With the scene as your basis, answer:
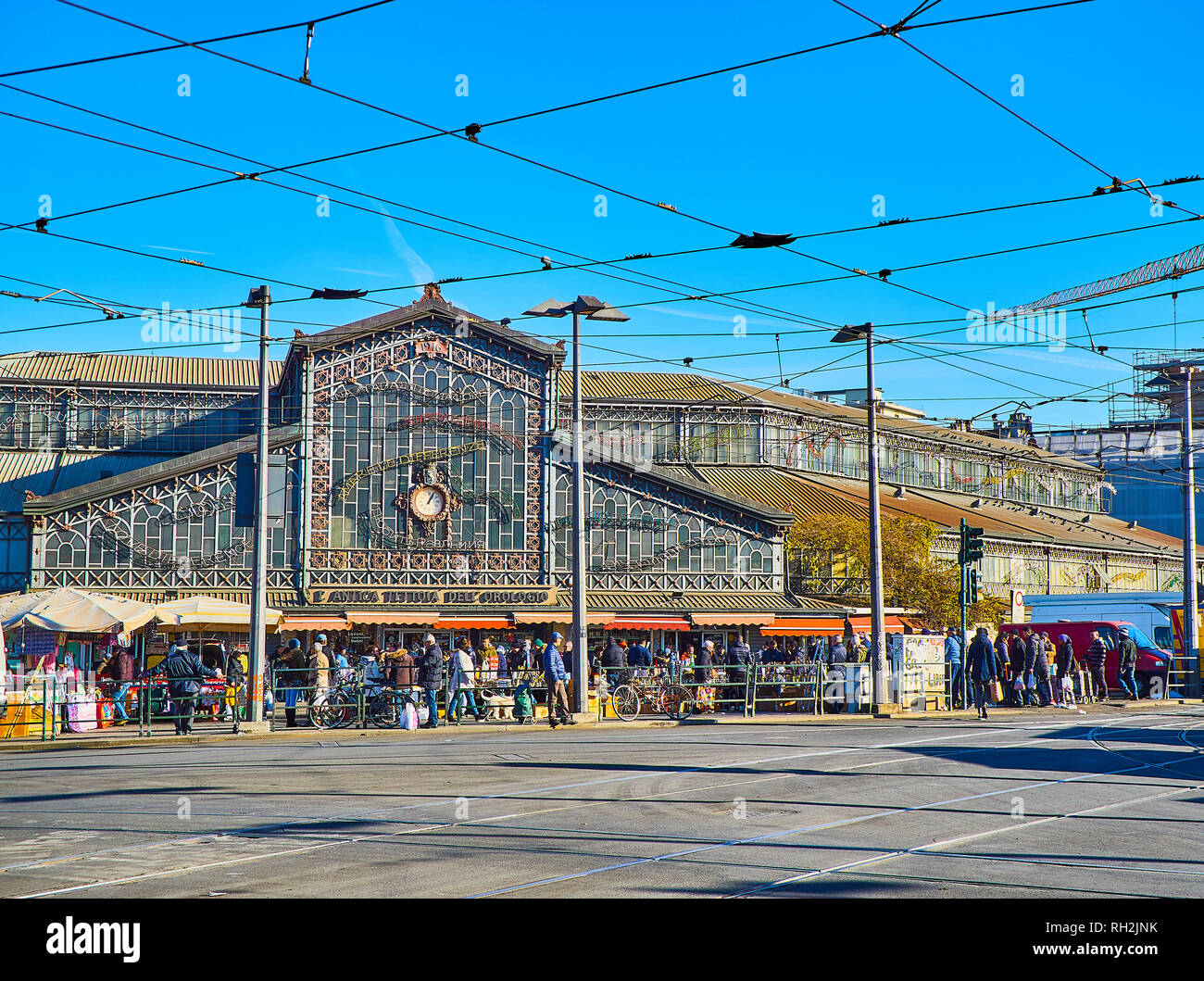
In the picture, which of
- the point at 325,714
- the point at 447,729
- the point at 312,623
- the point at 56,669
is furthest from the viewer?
the point at 312,623

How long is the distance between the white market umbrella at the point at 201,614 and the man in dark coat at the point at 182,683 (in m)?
3.47

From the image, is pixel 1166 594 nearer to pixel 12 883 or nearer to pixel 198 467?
pixel 198 467

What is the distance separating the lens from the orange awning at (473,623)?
131 ft

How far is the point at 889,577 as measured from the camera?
47.8 m

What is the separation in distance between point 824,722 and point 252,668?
1242cm

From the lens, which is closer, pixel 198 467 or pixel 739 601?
pixel 198 467

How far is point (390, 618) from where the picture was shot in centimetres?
3978

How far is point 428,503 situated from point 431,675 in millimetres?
18232

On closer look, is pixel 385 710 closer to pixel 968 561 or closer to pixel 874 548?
pixel 874 548

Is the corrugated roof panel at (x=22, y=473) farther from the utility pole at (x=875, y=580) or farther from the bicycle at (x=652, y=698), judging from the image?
the utility pole at (x=875, y=580)

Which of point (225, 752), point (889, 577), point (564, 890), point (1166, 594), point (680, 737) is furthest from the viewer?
point (889, 577)

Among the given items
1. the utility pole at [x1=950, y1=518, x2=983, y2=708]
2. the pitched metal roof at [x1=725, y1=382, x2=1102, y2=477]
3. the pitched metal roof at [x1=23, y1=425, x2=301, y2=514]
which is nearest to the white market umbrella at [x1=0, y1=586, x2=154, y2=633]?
the pitched metal roof at [x1=23, y1=425, x2=301, y2=514]

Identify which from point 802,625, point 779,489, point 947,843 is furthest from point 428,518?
point 947,843
